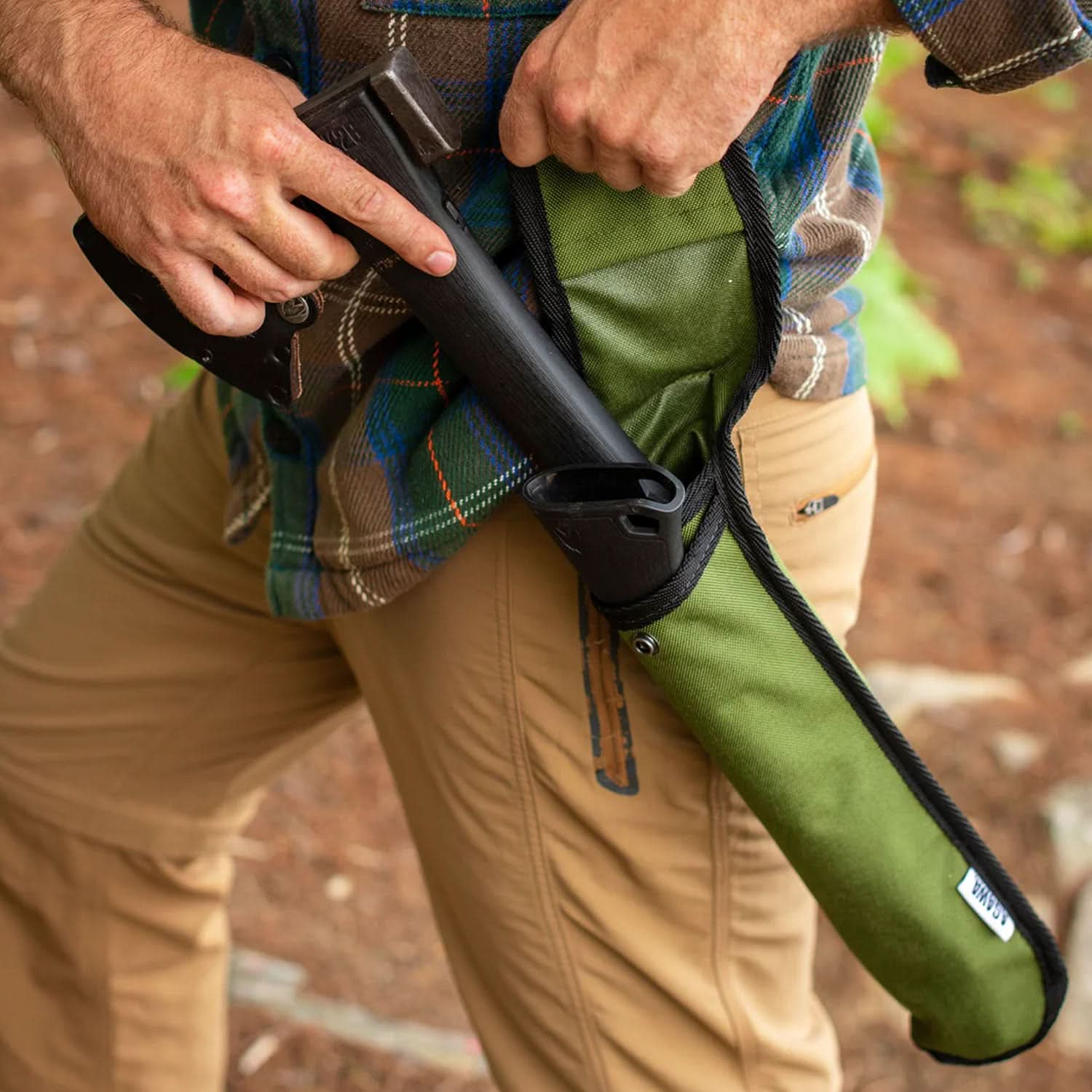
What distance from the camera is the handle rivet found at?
1.22m

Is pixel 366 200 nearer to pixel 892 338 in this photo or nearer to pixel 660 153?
pixel 660 153

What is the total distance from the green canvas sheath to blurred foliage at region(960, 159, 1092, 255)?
4877mm

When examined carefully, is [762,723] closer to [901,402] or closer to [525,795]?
[525,795]

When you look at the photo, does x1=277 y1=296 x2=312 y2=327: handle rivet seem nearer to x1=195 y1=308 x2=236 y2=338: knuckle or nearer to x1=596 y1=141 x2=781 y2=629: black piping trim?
x1=195 y1=308 x2=236 y2=338: knuckle

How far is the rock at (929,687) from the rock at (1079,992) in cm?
65

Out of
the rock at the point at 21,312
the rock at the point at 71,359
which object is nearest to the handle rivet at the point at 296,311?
the rock at the point at 71,359

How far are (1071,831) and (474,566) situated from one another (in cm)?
217

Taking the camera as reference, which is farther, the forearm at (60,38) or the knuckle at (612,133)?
the forearm at (60,38)

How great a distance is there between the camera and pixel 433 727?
1.37 metres

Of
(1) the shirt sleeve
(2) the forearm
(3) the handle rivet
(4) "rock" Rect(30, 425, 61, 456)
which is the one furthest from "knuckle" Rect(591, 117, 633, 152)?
(4) "rock" Rect(30, 425, 61, 456)

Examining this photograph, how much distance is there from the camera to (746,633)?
4.01ft

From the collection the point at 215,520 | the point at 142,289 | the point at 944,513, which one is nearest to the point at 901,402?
the point at 944,513

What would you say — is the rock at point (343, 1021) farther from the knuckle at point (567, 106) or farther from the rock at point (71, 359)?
the rock at point (71, 359)

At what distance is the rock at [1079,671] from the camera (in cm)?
338
